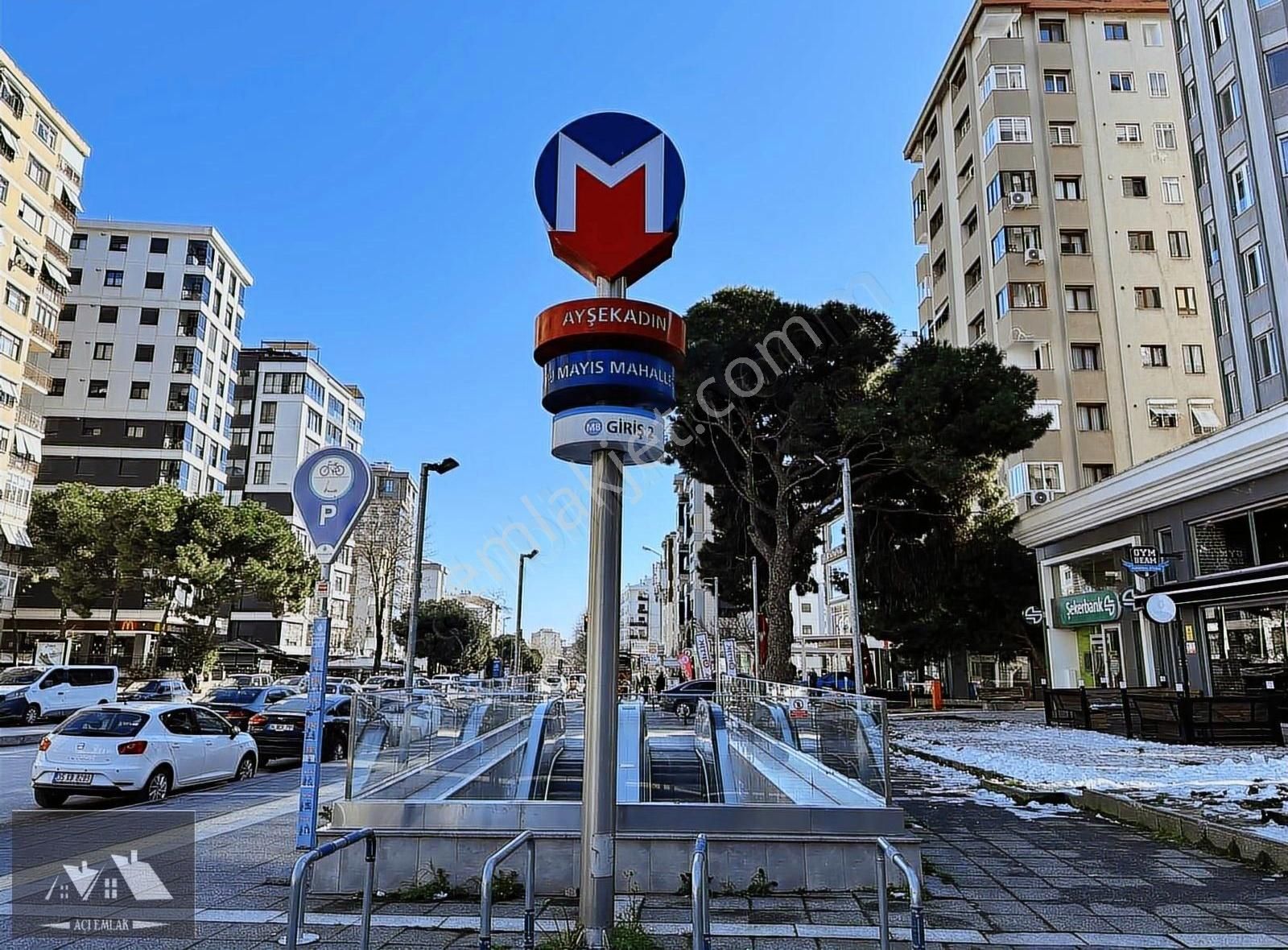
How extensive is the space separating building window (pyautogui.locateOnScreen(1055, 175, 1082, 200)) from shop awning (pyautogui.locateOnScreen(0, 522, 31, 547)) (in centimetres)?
5187

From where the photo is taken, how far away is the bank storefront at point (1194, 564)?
20.4 meters

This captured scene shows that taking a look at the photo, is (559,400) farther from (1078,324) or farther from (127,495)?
(127,495)

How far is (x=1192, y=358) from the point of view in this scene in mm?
39094

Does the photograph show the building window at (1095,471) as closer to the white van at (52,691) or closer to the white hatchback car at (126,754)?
the white hatchback car at (126,754)

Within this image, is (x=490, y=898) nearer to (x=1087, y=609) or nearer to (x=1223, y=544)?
(x=1223, y=544)

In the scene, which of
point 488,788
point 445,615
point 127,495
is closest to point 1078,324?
point 488,788

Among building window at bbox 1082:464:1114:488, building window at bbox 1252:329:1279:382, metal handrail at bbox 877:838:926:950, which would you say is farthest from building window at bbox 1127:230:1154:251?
metal handrail at bbox 877:838:926:950

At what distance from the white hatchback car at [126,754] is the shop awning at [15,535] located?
37992 millimetres

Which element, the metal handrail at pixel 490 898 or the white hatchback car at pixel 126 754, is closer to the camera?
the metal handrail at pixel 490 898

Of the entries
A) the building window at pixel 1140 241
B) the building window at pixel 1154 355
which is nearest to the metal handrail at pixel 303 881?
the building window at pixel 1154 355

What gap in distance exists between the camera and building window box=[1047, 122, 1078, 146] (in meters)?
41.1

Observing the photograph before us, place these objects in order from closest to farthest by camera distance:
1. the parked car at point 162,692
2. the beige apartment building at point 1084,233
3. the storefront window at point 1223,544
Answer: the storefront window at point 1223,544 → the parked car at point 162,692 → the beige apartment building at point 1084,233

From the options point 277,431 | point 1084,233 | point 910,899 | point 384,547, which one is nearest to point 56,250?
point 384,547

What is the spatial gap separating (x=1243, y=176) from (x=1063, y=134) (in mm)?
13473
